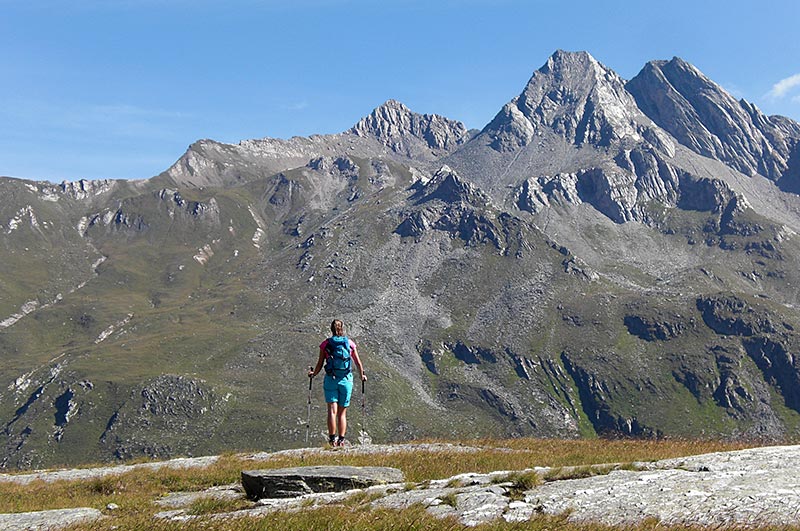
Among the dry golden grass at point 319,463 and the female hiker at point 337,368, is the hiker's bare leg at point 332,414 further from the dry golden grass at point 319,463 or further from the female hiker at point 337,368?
the dry golden grass at point 319,463

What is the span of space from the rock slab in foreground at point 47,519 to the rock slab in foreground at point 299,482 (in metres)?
3.13

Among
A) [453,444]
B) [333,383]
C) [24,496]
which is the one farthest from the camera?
[453,444]

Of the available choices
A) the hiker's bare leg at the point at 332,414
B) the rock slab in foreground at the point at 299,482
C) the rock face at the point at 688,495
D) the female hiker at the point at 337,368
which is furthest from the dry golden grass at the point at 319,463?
the rock face at the point at 688,495

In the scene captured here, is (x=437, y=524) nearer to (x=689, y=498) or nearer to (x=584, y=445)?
(x=689, y=498)

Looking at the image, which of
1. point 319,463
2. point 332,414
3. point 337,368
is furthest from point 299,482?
point 332,414

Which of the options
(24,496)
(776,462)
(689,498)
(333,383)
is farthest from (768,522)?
(24,496)

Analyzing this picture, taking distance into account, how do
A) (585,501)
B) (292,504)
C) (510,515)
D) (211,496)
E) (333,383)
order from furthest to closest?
(333,383) < (211,496) < (292,504) < (585,501) < (510,515)

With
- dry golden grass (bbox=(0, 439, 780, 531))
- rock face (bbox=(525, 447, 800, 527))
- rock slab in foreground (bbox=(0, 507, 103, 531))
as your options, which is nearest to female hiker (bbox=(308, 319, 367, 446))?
dry golden grass (bbox=(0, 439, 780, 531))

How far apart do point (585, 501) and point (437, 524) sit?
3.37m

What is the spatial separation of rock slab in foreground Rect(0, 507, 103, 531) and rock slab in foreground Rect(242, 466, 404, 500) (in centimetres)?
313

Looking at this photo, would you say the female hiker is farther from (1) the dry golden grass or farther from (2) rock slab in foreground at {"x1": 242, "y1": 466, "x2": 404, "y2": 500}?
(2) rock slab in foreground at {"x1": 242, "y1": 466, "x2": 404, "y2": 500}

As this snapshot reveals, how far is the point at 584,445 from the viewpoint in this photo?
65.5 feet

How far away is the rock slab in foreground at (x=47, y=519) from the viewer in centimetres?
1086

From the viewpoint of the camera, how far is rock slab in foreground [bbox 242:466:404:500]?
12.8 metres
